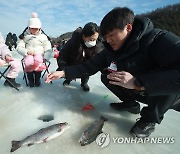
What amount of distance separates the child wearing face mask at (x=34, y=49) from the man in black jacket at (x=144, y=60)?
171 centimetres

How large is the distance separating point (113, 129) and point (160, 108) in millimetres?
588

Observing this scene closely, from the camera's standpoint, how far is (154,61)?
2320 millimetres

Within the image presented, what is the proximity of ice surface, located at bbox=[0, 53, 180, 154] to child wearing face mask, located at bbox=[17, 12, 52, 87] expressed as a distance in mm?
293

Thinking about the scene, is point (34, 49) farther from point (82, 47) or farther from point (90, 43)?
point (90, 43)

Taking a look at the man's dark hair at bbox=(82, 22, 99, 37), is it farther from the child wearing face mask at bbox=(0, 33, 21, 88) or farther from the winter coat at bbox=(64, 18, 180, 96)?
the child wearing face mask at bbox=(0, 33, 21, 88)

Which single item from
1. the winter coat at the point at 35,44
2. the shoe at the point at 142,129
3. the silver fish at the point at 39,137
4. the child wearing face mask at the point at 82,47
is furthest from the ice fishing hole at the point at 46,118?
the winter coat at the point at 35,44

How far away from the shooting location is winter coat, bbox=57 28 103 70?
12.3ft

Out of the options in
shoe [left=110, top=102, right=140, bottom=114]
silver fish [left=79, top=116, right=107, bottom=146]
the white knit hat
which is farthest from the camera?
the white knit hat

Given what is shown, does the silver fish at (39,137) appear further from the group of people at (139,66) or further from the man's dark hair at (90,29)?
the man's dark hair at (90,29)

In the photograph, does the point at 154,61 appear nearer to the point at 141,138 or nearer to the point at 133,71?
the point at 133,71

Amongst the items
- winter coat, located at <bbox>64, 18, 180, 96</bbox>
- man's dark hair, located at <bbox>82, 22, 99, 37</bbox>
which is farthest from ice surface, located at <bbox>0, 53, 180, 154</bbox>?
man's dark hair, located at <bbox>82, 22, 99, 37</bbox>

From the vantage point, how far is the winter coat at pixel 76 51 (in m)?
3.73

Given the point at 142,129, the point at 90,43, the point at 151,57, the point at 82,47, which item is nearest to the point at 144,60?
the point at 151,57

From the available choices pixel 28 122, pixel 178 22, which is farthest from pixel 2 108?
pixel 178 22
